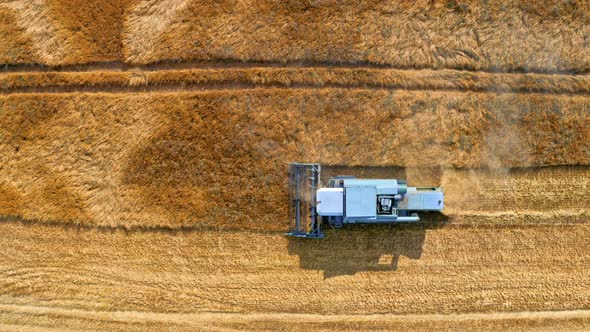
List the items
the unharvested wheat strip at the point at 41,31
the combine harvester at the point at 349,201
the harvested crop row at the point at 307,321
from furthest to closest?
the unharvested wheat strip at the point at 41,31, the harvested crop row at the point at 307,321, the combine harvester at the point at 349,201

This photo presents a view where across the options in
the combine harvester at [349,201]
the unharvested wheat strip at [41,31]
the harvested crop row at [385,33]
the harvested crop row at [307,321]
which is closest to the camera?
the combine harvester at [349,201]

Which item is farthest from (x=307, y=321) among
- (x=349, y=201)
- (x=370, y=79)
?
(x=370, y=79)

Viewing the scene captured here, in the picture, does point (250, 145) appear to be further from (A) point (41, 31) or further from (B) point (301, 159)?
(A) point (41, 31)

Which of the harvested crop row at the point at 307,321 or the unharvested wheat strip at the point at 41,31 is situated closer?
the harvested crop row at the point at 307,321

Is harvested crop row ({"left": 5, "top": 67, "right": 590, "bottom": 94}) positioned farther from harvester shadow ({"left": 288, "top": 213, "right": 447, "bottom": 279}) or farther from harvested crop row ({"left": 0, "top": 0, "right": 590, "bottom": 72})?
harvester shadow ({"left": 288, "top": 213, "right": 447, "bottom": 279})

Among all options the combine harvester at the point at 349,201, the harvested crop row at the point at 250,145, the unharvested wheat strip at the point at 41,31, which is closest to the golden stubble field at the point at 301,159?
the harvested crop row at the point at 250,145

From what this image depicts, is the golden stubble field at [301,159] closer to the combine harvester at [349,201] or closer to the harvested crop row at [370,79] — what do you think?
the harvested crop row at [370,79]

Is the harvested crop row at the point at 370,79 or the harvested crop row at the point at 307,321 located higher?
the harvested crop row at the point at 370,79

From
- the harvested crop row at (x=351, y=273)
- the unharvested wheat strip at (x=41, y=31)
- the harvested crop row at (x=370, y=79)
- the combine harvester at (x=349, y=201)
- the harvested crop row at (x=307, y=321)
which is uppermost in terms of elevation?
the unharvested wheat strip at (x=41, y=31)
